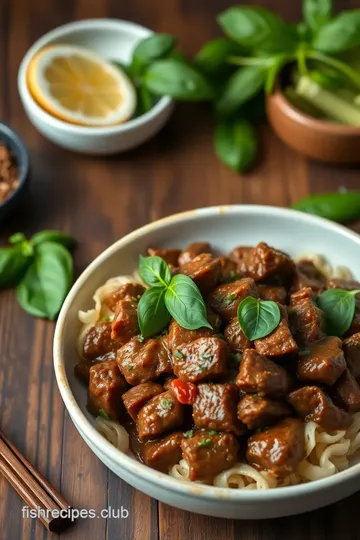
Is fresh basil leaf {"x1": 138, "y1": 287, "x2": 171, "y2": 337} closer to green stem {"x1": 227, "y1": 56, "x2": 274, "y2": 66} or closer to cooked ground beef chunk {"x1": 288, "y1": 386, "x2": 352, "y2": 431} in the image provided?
cooked ground beef chunk {"x1": 288, "y1": 386, "x2": 352, "y2": 431}

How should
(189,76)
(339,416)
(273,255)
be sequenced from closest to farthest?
(339,416), (273,255), (189,76)

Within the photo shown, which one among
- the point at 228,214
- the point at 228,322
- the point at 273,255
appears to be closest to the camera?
the point at 228,322

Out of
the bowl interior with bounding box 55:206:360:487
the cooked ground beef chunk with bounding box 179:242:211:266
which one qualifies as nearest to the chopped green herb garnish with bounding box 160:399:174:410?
the bowl interior with bounding box 55:206:360:487

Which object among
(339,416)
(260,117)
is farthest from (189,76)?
(339,416)

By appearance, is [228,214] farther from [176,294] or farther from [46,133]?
[46,133]

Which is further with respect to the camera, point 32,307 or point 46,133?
point 46,133
